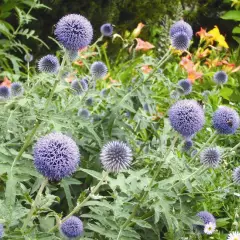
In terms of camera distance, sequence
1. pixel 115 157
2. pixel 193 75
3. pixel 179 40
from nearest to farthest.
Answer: pixel 115 157
pixel 179 40
pixel 193 75

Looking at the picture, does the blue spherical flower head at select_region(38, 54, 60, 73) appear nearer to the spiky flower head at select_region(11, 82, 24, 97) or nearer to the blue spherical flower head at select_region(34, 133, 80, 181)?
the spiky flower head at select_region(11, 82, 24, 97)

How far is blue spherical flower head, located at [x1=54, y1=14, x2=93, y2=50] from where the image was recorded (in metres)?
2.07

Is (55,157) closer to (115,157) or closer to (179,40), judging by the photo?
(115,157)

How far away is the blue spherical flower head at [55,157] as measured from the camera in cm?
154

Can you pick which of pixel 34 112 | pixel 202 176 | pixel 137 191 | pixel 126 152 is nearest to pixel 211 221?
pixel 202 176

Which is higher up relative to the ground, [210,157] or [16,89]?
[210,157]

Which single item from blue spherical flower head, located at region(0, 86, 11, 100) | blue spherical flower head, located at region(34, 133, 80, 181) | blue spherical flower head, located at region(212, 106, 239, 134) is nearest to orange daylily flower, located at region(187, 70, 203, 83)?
blue spherical flower head, located at region(0, 86, 11, 100)

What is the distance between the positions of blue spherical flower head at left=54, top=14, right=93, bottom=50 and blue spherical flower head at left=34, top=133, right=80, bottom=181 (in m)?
0.57

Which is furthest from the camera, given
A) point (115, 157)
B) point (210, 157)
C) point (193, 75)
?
point (193, 75)

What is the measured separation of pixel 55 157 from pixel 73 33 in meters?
0.67

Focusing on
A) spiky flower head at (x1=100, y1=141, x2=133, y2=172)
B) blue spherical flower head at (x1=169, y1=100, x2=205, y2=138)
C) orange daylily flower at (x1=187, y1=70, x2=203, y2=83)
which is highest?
blue spherical flower head at (x1=169, y1=100, x2=205, y2=138)

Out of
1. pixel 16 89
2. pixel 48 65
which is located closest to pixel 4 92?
pixel 16 89

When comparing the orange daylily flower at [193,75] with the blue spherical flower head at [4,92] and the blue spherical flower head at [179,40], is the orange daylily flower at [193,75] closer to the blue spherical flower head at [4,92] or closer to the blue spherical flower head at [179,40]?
the blue spherical flower head at [179,40]

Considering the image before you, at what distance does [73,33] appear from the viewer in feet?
6.81
